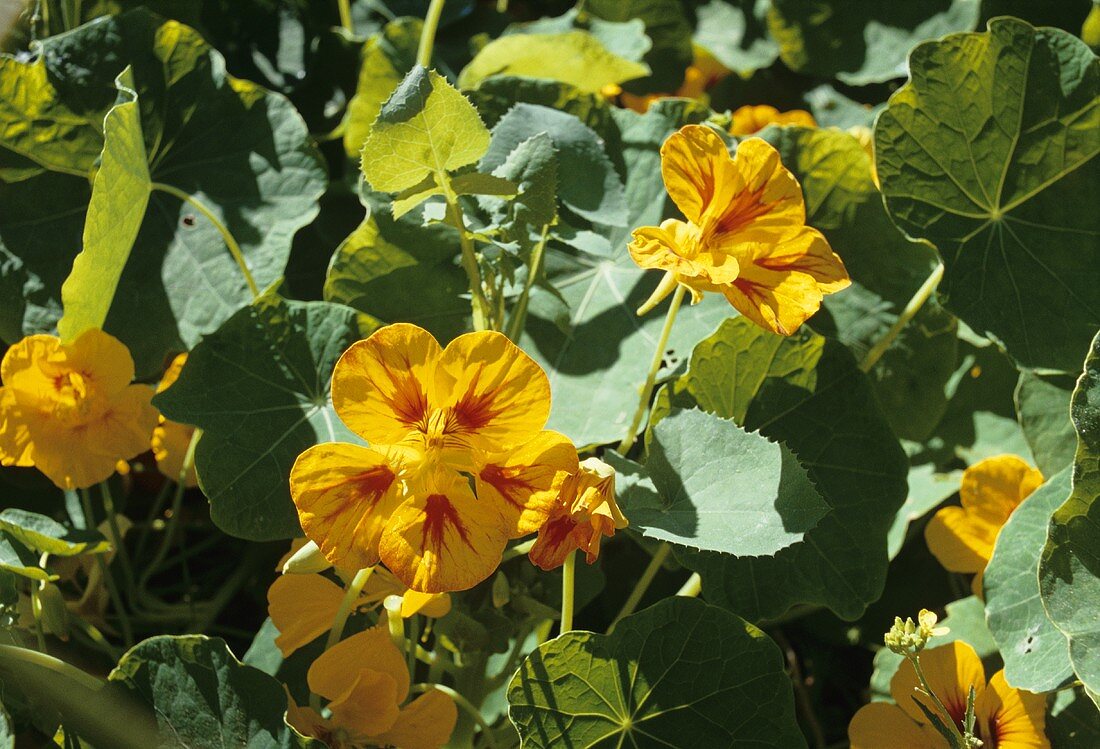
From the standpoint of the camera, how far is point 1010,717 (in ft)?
2.68

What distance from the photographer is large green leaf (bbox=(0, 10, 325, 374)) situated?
103 cm

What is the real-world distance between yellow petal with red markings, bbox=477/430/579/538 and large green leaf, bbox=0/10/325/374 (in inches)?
18.3

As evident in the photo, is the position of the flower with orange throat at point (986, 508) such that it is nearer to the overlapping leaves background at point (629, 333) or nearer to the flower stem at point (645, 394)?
the overlapping leaves background at point (629, 333)

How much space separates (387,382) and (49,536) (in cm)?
39

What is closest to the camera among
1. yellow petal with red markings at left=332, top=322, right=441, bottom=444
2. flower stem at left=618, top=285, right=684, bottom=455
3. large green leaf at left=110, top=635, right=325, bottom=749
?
yellow petal with red markings at left=332, top=322, right=441, bottom=444

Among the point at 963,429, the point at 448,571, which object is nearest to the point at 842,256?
the point at 963,429

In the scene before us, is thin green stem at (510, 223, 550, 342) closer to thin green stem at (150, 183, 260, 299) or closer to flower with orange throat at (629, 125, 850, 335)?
flower with orange throat at (629, 125, 850, 335)

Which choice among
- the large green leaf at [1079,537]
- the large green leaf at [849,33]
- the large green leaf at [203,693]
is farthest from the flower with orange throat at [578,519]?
the large green leaf at [849,33]

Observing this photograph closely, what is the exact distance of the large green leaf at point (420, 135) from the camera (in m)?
0.71

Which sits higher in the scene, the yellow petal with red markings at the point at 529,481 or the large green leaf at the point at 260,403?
the yellow petal with red markings at the point at 529,481

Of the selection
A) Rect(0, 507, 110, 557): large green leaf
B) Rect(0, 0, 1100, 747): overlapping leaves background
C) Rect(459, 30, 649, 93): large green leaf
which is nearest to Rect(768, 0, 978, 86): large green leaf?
Rect(0, 0, 1100, 747): overlapping leaves background

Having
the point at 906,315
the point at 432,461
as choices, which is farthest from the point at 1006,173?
the point at 432,461

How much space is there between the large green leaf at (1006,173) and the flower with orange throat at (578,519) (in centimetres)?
48

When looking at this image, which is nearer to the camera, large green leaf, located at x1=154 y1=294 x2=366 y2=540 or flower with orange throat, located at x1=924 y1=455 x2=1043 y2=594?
large green leaf, located at x1=154 y1=294 x2=366 y2=540
